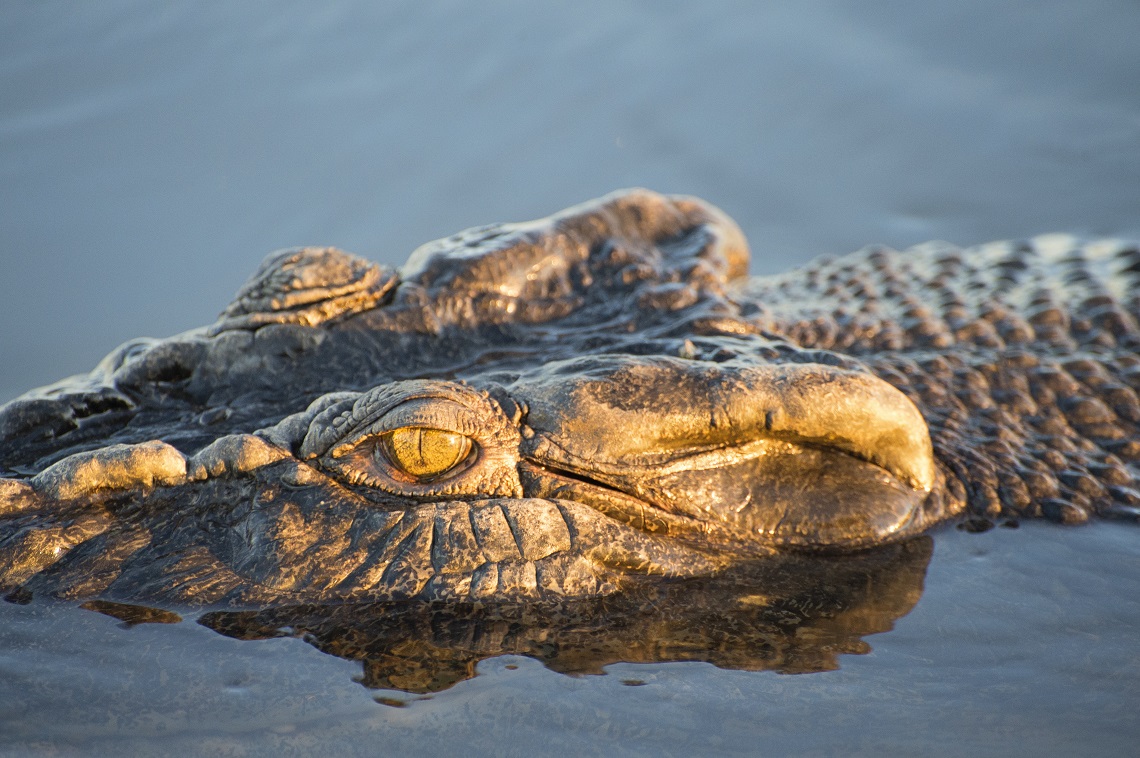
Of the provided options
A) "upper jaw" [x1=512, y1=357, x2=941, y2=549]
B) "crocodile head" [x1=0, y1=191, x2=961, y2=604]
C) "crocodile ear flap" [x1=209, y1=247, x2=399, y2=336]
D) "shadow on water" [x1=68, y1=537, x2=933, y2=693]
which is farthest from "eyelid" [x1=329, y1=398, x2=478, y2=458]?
"crocodile ear flap" [x1=209, y1=247, x2=399, y2=336]

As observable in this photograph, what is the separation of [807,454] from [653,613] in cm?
65

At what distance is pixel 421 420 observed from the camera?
9.59ft

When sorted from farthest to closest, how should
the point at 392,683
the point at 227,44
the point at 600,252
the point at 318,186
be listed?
the point at 227,44 < the point at 318,186 < the point at 600,252 < the point at 392,683

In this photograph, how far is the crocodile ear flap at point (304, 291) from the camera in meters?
3.73

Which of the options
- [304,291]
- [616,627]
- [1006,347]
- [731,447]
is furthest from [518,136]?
[616,627]

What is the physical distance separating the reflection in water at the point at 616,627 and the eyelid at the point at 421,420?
0.43 m

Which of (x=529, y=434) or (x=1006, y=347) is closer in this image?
(x=529, y=434)

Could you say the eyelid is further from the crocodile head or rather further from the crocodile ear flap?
the crocodile ear flap

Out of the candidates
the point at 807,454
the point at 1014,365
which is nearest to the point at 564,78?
the point at 1014,365

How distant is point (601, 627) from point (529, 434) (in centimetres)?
53

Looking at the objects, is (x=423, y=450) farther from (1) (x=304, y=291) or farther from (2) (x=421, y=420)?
(1) (x=304, y=291)

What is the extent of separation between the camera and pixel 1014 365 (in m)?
3.96

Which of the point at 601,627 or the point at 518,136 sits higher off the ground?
the point at 518,136

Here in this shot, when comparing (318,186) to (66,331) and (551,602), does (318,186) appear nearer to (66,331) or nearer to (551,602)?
(66,331)
